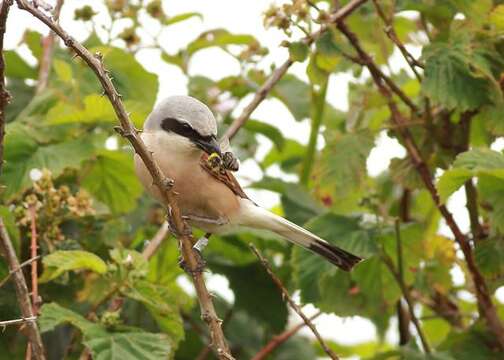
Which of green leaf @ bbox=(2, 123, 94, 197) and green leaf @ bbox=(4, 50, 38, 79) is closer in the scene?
green leaf @ bbox=(2, 123, 94, 197)

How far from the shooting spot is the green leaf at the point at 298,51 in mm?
3854

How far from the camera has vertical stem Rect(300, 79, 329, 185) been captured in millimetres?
4621

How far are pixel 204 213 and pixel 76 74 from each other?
117cm

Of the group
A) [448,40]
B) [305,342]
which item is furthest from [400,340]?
[448,40]

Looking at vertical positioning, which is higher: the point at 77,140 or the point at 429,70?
the point at 429,70

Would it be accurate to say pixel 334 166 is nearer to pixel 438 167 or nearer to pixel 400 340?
pixel 438 167

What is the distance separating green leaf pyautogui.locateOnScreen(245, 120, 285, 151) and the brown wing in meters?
0.52

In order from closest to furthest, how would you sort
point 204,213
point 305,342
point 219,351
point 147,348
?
1. point 219,351
2. point 147,348
3. point 204,213
4. point 305,342

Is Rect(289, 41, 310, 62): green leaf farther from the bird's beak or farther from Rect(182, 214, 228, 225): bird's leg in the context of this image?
Rect(182, 214, 228, 225): bird's leg

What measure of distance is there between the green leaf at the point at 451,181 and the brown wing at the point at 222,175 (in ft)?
2.82

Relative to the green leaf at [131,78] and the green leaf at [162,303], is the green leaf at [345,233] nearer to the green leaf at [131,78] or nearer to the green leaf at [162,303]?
the green leaf at [162,303]

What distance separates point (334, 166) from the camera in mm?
4160

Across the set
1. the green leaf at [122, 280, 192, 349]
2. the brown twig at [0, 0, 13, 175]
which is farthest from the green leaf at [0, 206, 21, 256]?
the brown twig at [0, 0, 13, 175]

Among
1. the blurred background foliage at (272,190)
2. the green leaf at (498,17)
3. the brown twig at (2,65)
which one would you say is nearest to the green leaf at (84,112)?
the blurred background foliage at (272,190)
